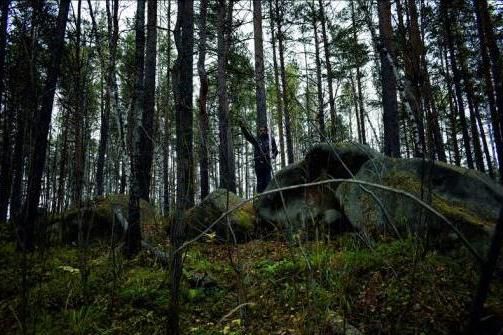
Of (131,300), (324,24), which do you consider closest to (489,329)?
(131,300)

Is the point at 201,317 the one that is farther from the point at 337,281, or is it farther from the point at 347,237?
the point at 347,237

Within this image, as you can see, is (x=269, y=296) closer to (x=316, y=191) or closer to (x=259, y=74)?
(x=316, y=191)

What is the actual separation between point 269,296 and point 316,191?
3049 millimetres

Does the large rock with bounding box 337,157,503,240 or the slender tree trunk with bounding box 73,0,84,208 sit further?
the large rock with bounding box 337,157,503,240

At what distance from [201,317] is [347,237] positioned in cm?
268

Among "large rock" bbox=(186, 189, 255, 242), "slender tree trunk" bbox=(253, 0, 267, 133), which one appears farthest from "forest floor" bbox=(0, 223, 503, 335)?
"slender tree trunk" bbox=(253, 0, 267, 133)

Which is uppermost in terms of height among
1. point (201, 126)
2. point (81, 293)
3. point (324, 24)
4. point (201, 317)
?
point (324, 24)

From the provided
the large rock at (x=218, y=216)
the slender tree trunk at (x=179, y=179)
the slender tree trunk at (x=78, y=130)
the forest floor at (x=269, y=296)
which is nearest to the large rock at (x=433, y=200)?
the forest floor at (x=269, y=296)

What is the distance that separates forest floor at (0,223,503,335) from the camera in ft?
9.60

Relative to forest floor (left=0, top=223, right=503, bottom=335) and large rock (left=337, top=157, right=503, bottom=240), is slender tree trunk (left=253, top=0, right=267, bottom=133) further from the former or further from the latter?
forest floor (left=0, top=223, right=503, bottom=335)

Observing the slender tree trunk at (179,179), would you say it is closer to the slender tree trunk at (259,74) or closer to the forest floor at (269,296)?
the forest floor at (269,296)

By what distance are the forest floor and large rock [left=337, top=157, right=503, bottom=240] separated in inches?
15.8

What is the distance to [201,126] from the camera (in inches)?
122

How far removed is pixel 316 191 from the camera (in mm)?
6422
